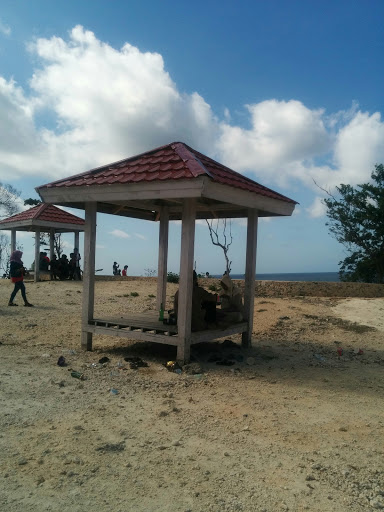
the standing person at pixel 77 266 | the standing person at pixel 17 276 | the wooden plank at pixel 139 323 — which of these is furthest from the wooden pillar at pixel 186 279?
the standing person at pixel 77 266

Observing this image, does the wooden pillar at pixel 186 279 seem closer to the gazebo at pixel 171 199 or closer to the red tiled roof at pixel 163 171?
the gazebo at pixel 171 199

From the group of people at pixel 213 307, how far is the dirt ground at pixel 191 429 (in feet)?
1.85

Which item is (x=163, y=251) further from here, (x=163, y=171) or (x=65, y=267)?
(x=65, y=267)

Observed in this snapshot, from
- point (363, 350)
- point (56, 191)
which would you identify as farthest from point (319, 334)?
point (56, 191)

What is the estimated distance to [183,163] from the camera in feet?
21.6

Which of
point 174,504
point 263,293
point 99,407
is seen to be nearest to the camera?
point 174,504

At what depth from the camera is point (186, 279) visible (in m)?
6.68

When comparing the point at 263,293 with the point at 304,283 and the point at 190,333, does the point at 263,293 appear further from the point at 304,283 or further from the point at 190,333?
the point at 190,333

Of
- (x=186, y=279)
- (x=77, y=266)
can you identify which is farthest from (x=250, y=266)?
(x=77, y=266)

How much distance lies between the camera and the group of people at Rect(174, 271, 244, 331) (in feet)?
23.2

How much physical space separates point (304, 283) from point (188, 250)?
448 inches

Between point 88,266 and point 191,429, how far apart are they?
4.08m

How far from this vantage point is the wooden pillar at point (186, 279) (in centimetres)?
661

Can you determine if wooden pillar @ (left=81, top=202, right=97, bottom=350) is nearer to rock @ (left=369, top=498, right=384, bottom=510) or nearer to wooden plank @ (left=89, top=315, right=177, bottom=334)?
wooden plank @ (left=89, top=315, right=177, bottom=334)
